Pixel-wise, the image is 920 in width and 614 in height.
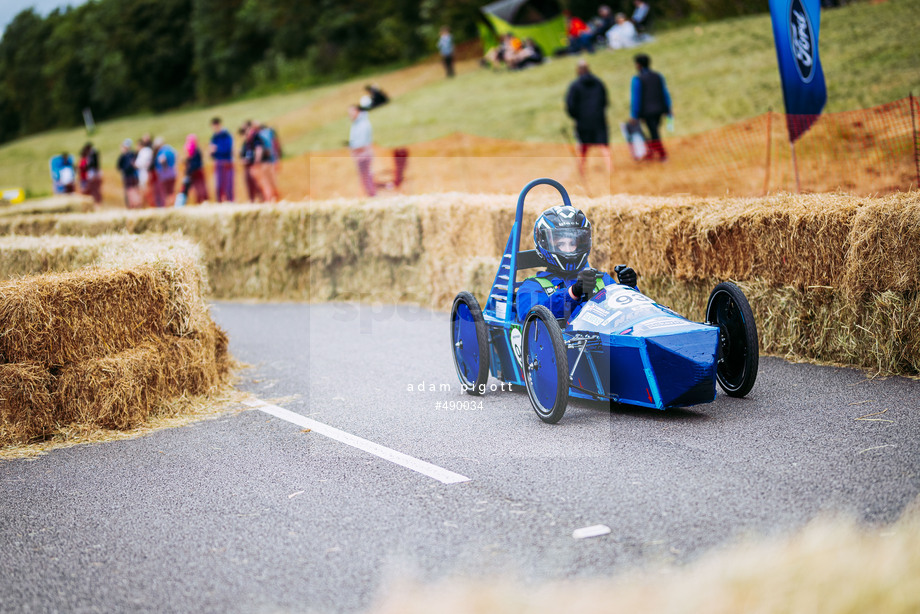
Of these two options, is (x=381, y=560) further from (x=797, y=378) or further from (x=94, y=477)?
(x=797, y=378)

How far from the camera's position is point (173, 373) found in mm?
7180

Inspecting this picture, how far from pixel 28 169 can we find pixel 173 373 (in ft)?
156

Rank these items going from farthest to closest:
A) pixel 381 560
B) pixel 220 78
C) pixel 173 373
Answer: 1. pixel 220 78
2. pixel 173 373
3. pixel 381 560

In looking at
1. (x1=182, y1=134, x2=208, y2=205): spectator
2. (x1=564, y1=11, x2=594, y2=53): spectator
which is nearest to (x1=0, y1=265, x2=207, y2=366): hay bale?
(x1=182, y1=134, x2=208, y2=205): spectator

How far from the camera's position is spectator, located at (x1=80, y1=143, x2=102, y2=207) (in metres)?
28.1

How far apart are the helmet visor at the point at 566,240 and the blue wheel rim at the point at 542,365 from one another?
0.65 metres

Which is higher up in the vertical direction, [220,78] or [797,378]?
[220,78]

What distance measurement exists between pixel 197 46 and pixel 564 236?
2639 inches

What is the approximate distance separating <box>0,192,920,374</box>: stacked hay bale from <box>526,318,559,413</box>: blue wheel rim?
2.66 metres

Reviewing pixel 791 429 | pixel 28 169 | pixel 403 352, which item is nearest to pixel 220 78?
pixel 28 169

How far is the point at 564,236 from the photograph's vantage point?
6.33 m

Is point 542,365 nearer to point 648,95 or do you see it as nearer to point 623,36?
point 648,95

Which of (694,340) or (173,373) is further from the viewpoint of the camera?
(173,373)

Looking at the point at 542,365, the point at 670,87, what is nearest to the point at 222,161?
the point at 670,87
